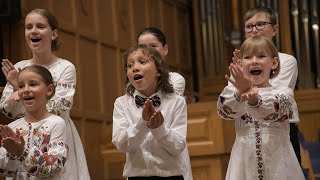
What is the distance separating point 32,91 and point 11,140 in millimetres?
349

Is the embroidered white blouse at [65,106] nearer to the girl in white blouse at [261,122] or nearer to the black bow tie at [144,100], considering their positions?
the black bow tie at [144,100]

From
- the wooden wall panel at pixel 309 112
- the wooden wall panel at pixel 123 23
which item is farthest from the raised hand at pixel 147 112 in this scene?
the wooden wall panel at pixel 309 112

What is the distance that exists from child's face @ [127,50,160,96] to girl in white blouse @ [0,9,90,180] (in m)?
0.59

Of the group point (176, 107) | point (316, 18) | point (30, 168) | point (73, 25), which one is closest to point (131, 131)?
point (176, 107)

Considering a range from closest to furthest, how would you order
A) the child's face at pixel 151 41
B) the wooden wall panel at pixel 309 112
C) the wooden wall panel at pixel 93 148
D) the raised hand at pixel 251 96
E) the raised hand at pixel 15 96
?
the raised hand at pixel 251 96 < the raised hand at pixel 15 96 < the child's face at pixel 151 41 < the wooden wall panel at pixel 93 148 < the wooden wall panel at pixel 309 112

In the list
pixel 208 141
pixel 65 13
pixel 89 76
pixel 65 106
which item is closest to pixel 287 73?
pixel 65 106

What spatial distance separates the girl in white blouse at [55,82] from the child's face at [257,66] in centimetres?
110

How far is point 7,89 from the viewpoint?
4078 millimetres

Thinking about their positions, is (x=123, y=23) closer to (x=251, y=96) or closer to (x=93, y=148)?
(x=93, y=148)

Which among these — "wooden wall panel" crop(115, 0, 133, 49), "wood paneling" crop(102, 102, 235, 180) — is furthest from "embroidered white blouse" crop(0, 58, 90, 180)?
"wooden wall panel" crop(115, 0, 133, 49)

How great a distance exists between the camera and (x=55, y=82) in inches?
157

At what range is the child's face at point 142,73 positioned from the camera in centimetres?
345

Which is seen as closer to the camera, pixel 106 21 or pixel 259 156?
pixel 259 156

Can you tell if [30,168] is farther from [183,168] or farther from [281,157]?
[281,157]
